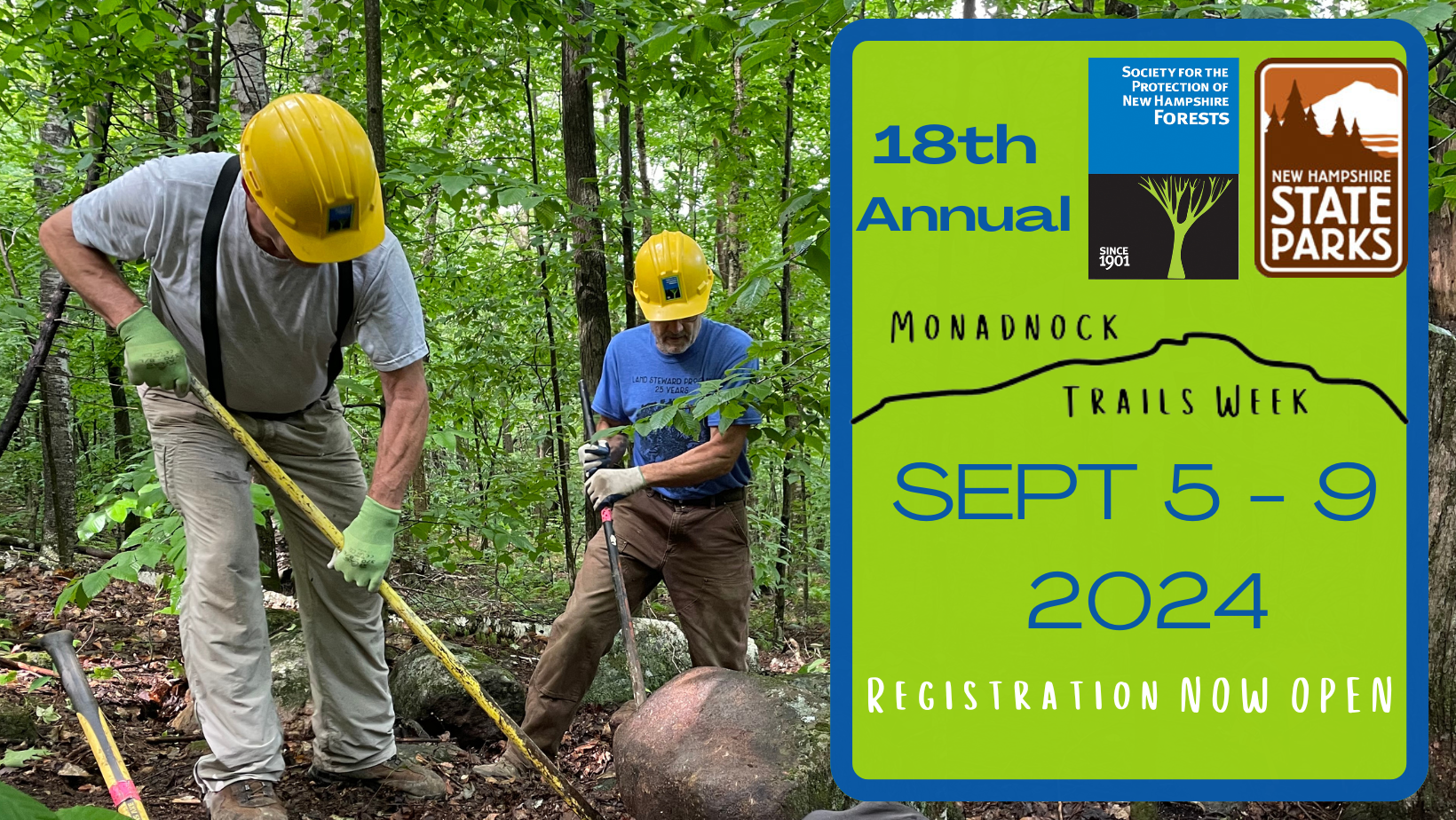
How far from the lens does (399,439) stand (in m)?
2.97

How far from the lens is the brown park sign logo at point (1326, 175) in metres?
1.46

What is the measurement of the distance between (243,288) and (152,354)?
0.32 meters

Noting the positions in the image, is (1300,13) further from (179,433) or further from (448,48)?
(448,48)

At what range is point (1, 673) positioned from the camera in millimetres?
3576

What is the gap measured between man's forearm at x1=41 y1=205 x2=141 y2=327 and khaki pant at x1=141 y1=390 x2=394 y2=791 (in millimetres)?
308

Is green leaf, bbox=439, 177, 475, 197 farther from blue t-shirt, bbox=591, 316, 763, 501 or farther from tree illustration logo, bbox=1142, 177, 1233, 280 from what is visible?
tree illustration logo, bbox=1142, 177, 1233, 280

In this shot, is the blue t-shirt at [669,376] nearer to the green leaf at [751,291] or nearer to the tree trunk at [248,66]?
the green leaf at [751,291]

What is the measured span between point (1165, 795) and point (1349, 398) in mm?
716

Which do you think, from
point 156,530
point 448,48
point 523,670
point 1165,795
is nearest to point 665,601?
point 523,670

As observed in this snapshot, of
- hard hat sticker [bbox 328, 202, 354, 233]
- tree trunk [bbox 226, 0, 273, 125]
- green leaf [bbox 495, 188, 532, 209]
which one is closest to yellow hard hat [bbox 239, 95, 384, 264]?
Result: hard hat sticker [bbox 328, 202, 354, 233]

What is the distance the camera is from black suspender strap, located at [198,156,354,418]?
2.80 metres

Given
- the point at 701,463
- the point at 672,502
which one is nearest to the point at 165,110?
the point at 672,502

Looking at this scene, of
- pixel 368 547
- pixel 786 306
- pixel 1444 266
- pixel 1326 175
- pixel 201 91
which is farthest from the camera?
pixel 786 306

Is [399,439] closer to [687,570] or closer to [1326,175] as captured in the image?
[687,570]
